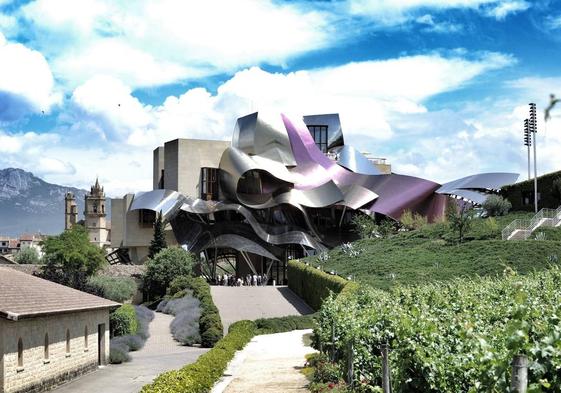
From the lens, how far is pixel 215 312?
3772 centimetres

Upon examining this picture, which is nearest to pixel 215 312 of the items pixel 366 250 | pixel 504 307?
pixel 366 250

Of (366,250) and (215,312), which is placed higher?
(366,250)

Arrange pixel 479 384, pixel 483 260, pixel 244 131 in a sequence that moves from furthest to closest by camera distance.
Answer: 1. pixel 244 131
2. pixel 483 260
3. pixel 479 384

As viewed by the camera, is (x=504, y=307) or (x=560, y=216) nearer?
(x=504, y=307)

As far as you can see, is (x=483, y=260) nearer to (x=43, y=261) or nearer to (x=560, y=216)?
(x=560, y=216)

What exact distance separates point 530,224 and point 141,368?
25.5 m

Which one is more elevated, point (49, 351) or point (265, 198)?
point (265, 198)

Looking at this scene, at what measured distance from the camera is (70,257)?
5247 cm

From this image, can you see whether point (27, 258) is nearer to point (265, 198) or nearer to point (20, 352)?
point (265, 198)

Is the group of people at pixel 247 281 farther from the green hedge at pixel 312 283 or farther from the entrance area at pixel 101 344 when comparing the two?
the entrance area at pixel 101 344

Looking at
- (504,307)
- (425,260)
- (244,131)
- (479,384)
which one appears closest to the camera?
(479,384)

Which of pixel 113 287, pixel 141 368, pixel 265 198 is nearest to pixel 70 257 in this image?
pixel 113 287

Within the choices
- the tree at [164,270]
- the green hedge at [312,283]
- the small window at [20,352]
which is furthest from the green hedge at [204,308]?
the small window at [20,352]

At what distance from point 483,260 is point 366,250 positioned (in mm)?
13022
